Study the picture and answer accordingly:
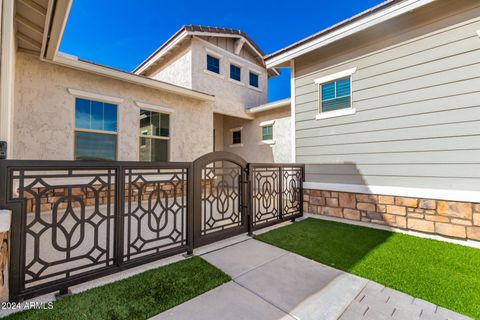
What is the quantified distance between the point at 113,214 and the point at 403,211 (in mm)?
5149

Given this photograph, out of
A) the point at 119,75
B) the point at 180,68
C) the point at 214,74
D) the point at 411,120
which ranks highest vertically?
the point at 180,68

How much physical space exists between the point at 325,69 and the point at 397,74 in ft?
4.96

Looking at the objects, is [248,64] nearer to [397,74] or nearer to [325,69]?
[325,69]

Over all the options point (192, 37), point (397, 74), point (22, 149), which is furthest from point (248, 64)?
point (22, 149)

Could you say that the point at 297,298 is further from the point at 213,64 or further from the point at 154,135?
the point at 213,64

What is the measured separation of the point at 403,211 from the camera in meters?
4.21

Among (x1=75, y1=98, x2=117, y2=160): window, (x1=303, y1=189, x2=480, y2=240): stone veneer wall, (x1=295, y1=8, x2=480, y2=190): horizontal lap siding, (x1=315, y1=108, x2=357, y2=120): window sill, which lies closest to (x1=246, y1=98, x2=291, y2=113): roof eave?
(x1=295, y1=8, x2=480, y2=190): horizontal lap siding

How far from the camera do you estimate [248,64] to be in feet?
33.6

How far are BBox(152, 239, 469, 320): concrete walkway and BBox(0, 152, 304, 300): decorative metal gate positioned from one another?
0.89 meters

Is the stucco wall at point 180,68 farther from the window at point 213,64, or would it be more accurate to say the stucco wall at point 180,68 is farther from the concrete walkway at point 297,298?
the concrete walkway at point 297,298

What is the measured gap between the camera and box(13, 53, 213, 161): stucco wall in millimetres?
4822

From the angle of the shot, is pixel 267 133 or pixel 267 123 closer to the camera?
pixel 267 123

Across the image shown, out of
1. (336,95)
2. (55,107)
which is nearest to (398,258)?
(336,95)

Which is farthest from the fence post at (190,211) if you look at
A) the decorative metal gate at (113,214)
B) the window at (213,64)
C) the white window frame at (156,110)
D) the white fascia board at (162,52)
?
the white fascia board at (162,52)
